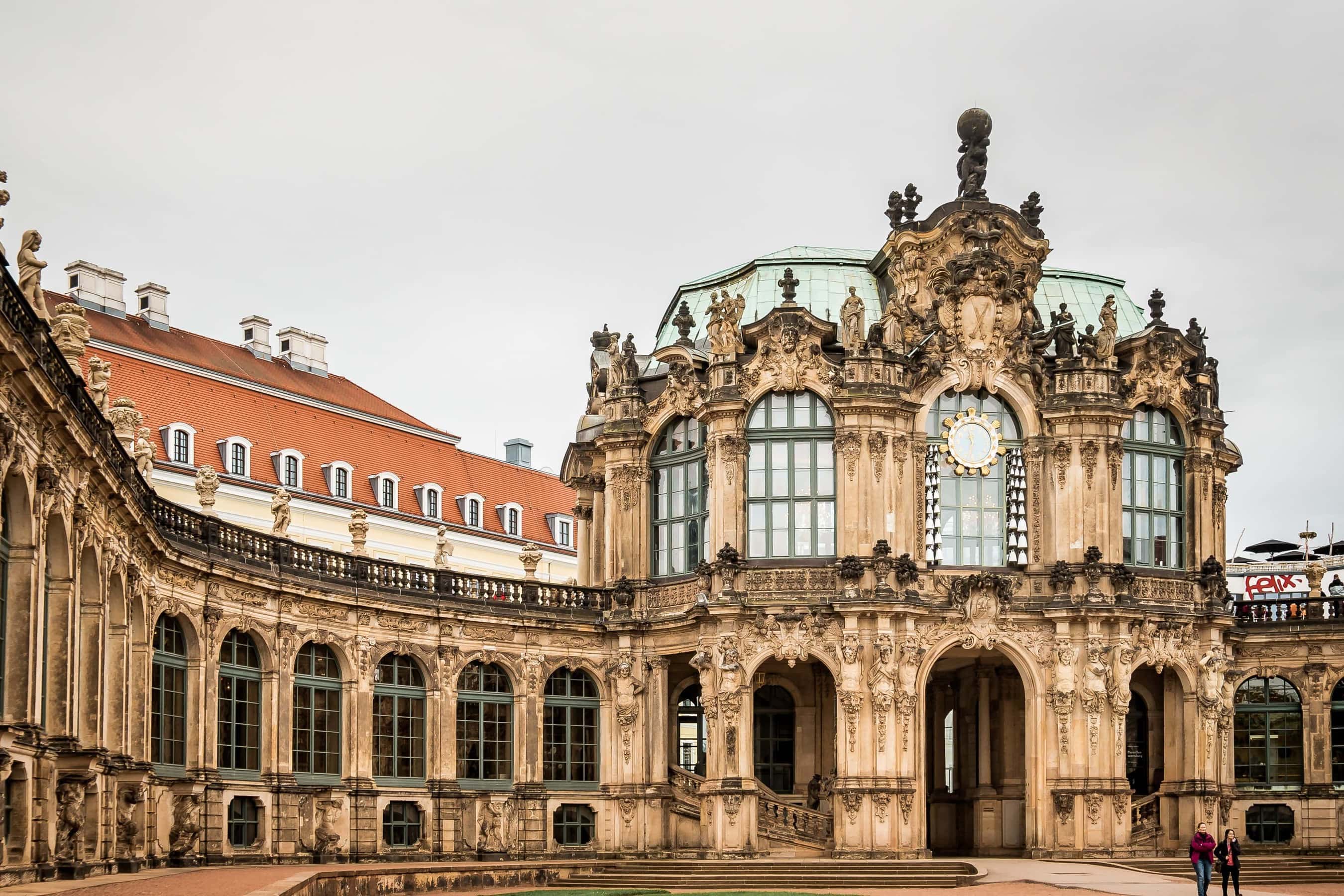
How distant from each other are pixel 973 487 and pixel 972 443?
1158 mm

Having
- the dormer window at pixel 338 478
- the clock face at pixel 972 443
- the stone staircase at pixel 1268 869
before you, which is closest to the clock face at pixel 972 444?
the clock face at pixel 972 443

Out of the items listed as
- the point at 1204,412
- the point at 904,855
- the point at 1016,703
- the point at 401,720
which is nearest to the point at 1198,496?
the point at 1204,412

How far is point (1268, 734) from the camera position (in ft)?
179

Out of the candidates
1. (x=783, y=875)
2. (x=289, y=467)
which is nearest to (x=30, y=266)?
(x=783, y=875)

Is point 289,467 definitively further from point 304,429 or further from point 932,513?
point 932,513

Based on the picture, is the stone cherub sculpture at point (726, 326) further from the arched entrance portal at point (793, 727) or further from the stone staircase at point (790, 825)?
the stone staircase at point (790, 825)

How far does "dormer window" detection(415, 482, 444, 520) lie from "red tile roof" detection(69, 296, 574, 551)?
259 mm

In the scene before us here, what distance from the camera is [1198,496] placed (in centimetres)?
5262

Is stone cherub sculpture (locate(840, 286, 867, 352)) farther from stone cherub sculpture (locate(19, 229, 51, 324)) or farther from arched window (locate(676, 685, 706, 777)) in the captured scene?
stone cherub sculpture (locate(19, 229, 51, 324))

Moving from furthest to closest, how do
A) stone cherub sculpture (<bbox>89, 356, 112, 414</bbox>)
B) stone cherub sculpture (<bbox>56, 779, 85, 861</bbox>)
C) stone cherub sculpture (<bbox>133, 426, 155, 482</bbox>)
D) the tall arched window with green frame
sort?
stone cherub sculpture (<bbox>133, 426, 155, 482</bbox>) → stone cherub sculpture (<bbox>89, 356, 112, 414</bbox>) → stone cherub sculpture (<bbox>56, 779, 85, 861</bbox>) → the tall arched window with green frame

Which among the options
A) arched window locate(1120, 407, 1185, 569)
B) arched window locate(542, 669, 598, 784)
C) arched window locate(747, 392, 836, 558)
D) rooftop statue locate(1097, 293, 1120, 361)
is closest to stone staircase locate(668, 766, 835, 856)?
arched window locate(542, 669, 598, 784)

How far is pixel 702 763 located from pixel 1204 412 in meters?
16.6

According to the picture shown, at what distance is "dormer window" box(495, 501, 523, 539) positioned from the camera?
83812 millimetres

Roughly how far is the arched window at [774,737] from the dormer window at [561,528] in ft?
107
